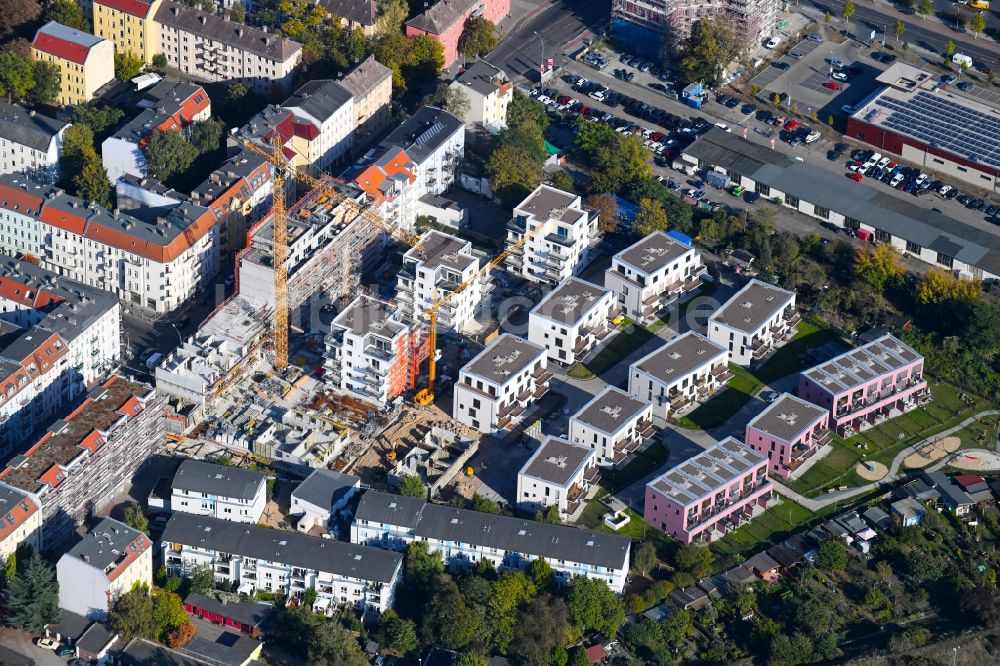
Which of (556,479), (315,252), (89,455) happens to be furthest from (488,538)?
(315,252)

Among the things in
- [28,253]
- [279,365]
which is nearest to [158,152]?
[28,253]

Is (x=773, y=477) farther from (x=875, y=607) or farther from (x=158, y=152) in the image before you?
(x=158, y=152)

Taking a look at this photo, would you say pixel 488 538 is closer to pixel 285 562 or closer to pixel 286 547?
pixel 286 547

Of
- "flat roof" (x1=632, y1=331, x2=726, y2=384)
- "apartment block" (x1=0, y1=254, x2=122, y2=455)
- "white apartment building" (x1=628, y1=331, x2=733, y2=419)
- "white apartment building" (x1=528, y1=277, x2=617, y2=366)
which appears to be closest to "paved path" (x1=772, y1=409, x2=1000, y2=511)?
"white apartment building" (x1=628, y1=331, x2=733, y2=419)

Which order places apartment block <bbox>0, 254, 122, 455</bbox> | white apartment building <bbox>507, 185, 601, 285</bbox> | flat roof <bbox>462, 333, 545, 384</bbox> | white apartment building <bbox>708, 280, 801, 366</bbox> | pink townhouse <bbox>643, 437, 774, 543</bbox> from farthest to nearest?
white apartment building <bbox>507, 185, 601, 285</bbox>, white apartment building <bbox>708, 280, 801, 366</bbox>, flat roof <bbox>462, 333, 545, 384</bbox>, apartment block <bbox>0, 254, 122, 455</bbox>, pink townhouse <bbox>643, 437, 774, 543</bbox>

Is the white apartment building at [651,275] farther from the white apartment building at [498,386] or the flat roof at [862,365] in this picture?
the flat roof at [862,365]

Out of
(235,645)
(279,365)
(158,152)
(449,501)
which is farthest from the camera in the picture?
(158,152)

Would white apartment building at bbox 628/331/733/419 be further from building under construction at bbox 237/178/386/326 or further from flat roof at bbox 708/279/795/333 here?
building under construction at bbox 237/178/386/326
